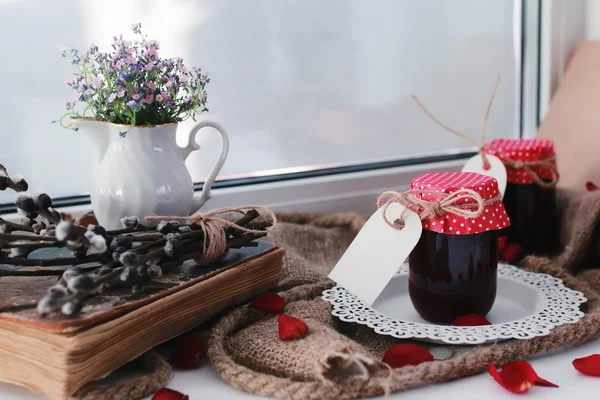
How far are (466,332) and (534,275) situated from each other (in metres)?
0.25

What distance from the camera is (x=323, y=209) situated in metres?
1.18

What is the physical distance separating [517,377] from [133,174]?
1.69 feet

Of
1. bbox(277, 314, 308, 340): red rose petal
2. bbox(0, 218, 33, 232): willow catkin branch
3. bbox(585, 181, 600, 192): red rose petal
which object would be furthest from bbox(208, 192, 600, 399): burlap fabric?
bbox(0, 218, 33, 232): willow catkin branch

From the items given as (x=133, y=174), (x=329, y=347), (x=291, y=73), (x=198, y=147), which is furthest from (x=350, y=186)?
(x=329, y=347)

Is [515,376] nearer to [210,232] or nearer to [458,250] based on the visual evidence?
[458,250]

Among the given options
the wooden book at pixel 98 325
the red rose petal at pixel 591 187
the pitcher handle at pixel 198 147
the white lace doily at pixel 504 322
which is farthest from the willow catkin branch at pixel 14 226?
the red rose petal at pixel 591 187

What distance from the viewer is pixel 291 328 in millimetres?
688

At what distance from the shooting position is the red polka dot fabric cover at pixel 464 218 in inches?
28.7

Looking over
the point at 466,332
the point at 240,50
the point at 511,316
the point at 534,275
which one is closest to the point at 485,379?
the point at 466,332

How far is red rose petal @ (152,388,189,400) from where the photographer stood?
0.60m

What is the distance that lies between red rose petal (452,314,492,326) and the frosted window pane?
0.53 meters

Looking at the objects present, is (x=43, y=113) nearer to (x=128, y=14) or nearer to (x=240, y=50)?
(x=128, y=14)

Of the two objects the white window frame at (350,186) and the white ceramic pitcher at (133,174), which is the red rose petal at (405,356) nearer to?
the white ceramic pitcher at (133,174)

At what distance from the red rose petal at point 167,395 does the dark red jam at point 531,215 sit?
631mm
